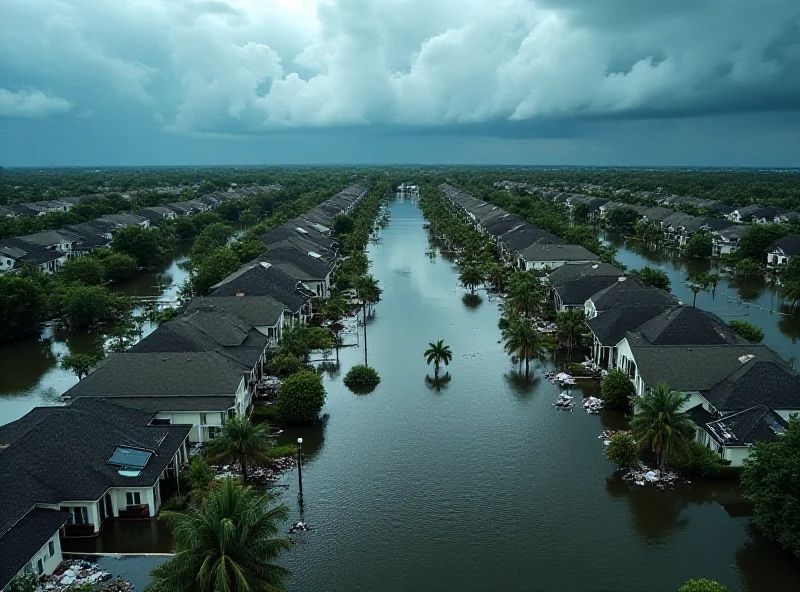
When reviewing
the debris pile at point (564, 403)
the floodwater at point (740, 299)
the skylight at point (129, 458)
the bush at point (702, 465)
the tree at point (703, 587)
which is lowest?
the floodwater at point (740, 299)

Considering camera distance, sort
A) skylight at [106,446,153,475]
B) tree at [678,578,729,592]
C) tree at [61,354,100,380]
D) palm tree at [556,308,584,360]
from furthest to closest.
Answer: palm tree at [556,308,584,360]
tree at [61,354,100,380]
skylight at [106,446,153,475]
tree at [678,578,729,592]

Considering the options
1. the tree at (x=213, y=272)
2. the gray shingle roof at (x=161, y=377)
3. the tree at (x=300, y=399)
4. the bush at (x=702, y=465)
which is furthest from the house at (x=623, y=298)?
the tree at (x=213, y=272)

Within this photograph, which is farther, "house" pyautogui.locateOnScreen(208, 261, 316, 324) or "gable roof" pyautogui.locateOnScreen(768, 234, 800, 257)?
"gable roof" pyautogui.locateOnScreen(768, 234, 800, 257)

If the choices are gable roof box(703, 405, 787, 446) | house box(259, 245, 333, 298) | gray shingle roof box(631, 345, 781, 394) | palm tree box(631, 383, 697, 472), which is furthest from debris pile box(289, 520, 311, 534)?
house box(259, 245, 333, 298)

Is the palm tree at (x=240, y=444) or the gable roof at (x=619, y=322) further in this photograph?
the gable roof at (x=619, y=322)

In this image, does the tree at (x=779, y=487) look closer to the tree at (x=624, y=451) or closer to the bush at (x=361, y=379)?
the tree at (x=624, y=451)

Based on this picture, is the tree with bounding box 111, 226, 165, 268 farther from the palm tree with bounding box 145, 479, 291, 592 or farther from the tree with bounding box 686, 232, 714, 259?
the tree with bounding box 686, 232, 714, 259

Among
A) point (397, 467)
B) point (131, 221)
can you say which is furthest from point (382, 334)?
point (131, 221)

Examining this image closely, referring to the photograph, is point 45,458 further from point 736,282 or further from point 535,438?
point 736,282
